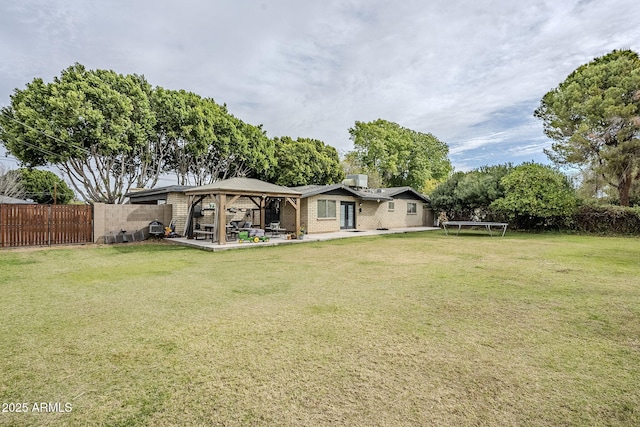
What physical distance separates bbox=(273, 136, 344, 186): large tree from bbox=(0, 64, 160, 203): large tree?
426 inches

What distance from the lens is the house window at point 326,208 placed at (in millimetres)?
16922

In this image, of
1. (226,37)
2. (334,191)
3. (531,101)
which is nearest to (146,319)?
(226,37)

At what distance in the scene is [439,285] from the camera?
5.58m

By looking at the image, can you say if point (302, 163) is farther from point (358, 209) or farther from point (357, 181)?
point (358, 209)

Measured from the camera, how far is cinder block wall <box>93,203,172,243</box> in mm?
12234

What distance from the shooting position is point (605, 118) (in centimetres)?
1653

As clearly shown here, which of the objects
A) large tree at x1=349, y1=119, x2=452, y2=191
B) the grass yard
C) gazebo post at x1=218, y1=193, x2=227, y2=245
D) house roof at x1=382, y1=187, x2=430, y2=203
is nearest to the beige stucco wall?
house roof at x1=382, y1=187, x2=430, y2=203

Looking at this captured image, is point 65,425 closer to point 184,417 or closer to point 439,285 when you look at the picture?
point 184,417

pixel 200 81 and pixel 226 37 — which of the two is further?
pixel 200 81

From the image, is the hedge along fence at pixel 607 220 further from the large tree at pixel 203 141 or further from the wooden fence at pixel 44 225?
the wooden fence at pixel 44 225

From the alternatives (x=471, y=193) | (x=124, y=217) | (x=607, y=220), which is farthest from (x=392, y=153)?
(x=124, y=217)

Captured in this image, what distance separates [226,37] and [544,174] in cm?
1723

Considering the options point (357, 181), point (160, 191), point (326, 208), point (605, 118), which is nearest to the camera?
Answer: point (160, 191)

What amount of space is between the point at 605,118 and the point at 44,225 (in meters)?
26.1
